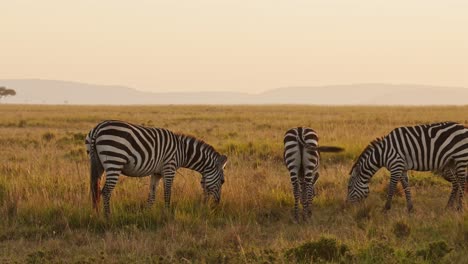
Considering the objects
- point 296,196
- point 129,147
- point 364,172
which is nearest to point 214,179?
point 296,196

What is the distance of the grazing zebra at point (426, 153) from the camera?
10.3 meters

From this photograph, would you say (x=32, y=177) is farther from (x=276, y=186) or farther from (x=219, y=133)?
(x=219, y=133)

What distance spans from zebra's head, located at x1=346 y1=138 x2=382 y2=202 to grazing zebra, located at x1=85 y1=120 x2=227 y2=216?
2.58 meters

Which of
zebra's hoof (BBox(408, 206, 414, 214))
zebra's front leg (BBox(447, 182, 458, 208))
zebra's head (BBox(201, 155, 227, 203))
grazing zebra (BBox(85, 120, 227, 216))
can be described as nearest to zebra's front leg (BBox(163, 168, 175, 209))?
grazing zebra (BBox(85, 120, 227, 216))

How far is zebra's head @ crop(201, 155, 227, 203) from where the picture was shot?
416 inches

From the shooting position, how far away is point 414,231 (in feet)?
28.2

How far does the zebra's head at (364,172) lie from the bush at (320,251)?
3601 millimetres

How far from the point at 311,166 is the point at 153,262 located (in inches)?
154

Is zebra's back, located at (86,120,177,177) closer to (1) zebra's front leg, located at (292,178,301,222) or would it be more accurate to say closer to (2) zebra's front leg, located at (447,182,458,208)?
(1) zebra's front leg, located at (292,178,301,222)

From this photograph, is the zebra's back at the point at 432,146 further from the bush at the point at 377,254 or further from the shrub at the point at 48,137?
the shrub at the point at 48,137

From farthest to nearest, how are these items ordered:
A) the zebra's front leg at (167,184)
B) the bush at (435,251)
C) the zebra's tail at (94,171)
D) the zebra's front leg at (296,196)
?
the zebra's front leg at (167,184), the zebra's front leg at (296,196), the zebra's tail at (94,171), the bush at (435,251)

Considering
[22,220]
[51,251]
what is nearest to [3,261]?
[51,251]

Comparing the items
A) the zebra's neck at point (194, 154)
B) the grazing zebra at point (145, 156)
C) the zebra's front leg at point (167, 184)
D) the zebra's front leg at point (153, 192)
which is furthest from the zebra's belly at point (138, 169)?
the zebra's neck at point (194, 154)

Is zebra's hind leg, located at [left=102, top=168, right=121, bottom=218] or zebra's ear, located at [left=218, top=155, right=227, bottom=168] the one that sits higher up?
zebra's ear, located at [left=218, top=155, right=227, bottom=168]
